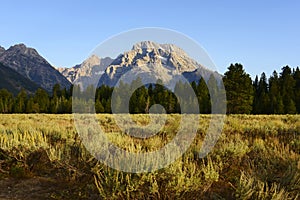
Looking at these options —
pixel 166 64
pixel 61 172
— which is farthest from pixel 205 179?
pixel 166 64

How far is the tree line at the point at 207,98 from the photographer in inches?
2064

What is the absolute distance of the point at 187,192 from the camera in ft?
16.7

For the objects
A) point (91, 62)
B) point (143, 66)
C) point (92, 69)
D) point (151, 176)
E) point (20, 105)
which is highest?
point (20, 105)

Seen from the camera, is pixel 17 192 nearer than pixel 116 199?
No

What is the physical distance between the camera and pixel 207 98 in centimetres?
5869

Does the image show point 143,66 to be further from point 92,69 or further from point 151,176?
point 151,176

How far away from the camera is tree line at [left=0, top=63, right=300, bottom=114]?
52438mm

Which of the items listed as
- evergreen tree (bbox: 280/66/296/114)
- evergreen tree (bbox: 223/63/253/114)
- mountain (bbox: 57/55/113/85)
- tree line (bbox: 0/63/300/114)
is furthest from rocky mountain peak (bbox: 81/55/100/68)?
evergreen tree (bbox: 280/66/296/114)

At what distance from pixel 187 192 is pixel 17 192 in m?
3.23

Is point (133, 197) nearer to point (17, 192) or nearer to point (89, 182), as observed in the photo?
point (89, 182)

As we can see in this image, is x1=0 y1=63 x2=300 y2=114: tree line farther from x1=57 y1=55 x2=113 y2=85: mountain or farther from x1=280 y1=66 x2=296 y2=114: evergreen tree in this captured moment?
x1=57 y1=55 x2=113 y2=85: mountain

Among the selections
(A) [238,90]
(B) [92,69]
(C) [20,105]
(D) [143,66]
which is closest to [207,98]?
(A) [238,90]

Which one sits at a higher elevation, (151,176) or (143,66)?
(143,66)

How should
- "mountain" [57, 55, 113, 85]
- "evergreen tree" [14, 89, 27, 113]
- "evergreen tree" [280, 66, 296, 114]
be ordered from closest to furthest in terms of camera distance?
"mountain" [57, 55, 113, 85] → "evergreen tree" [280, 66, 296, 114] → "evergreen tree" [14, 89, 27, 113]
